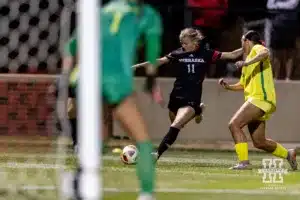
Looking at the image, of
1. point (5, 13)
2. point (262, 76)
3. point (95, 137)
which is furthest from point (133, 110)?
point (5, 13)

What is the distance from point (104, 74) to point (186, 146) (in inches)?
362

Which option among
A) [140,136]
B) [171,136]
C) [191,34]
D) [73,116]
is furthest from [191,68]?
[140,136]

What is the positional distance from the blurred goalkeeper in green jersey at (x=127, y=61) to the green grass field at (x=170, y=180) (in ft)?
4.43

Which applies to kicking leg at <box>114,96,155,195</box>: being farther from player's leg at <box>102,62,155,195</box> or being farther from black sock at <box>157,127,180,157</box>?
black sock at <box>157,127,180,157</box>

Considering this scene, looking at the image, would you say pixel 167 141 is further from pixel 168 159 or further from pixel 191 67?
pixel 168 159

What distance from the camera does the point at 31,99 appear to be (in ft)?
56.7

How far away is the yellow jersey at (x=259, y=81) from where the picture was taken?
12.9 meters

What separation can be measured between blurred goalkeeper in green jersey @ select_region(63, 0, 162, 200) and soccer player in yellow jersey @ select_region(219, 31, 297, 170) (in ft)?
14.9

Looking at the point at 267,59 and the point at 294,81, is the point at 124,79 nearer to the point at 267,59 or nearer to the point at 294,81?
the point at 267,59

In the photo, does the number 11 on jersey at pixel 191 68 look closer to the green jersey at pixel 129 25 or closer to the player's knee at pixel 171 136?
the player's knee at pixel 171 136

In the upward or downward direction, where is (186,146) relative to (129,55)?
downward

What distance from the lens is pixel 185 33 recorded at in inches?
525

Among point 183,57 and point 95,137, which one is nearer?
point 95,137

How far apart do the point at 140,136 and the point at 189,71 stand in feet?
18.2
